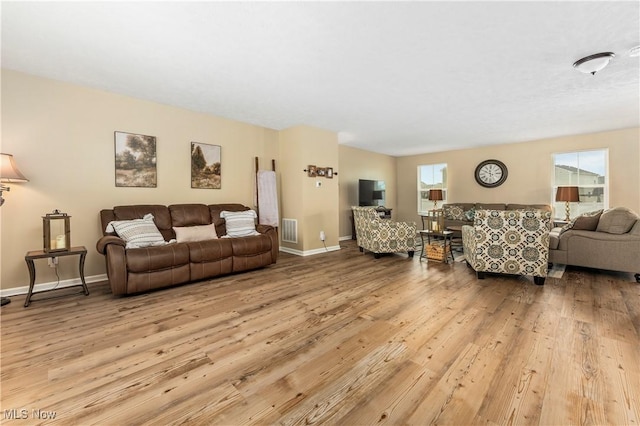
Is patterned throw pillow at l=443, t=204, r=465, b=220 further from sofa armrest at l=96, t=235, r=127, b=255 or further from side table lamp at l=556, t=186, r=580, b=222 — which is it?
sofa armrest at l=96, t=235, r=127, b=255

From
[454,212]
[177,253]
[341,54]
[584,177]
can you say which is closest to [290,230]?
[177,253]

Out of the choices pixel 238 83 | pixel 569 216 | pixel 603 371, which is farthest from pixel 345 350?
pixel 569 216

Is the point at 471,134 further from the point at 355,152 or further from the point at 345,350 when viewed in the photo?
the point at 345,350

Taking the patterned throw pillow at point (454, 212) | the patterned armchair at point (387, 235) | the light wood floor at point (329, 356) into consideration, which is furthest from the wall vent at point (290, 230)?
the patterned throw pillow at point (454, 212)

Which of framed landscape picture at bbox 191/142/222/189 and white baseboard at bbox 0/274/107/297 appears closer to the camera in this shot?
white baseboard at bbox 0/274/107/297

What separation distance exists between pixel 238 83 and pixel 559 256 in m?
5.10

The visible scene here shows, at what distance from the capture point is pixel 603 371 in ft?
5.30

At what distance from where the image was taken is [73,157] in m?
3.35

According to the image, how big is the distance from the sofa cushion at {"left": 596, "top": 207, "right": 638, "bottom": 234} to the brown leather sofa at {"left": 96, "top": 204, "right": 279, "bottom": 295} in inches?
184

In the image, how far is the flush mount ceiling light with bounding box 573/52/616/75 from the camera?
2.54 m

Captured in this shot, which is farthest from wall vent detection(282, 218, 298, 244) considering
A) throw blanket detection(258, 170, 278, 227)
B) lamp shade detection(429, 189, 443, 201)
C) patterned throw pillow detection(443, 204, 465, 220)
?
patterned throw pillow detection(443, 204, 465, 220)

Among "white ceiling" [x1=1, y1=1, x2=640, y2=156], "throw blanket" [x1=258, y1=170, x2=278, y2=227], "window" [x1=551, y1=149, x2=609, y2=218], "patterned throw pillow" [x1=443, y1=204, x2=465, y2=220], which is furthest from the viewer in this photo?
"patterned throw pillow" [x1=443, y1=204, x2=465, y2=220]
